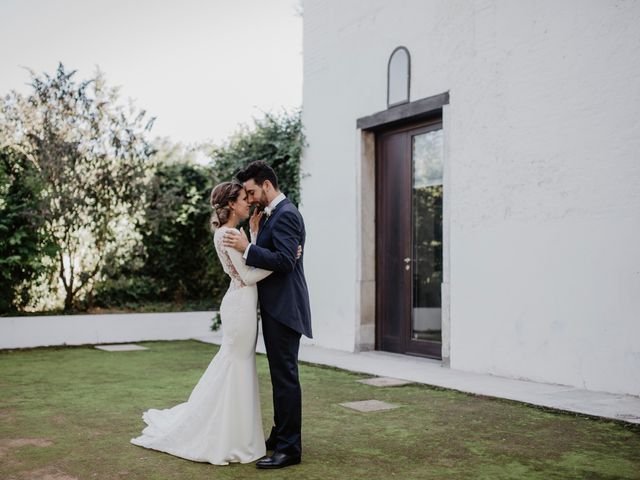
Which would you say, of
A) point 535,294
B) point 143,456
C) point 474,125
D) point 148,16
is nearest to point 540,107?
point 474,125

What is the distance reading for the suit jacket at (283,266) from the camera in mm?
3605

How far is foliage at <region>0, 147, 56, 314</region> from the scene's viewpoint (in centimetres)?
862

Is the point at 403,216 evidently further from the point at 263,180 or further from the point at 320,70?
the point at 263,180

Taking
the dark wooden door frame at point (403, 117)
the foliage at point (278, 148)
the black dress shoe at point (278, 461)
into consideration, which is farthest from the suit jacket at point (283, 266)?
the foliage at point (278, 148)

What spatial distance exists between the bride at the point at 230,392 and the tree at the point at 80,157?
567cm

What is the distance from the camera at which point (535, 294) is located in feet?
20.2

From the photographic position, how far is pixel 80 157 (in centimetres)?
910

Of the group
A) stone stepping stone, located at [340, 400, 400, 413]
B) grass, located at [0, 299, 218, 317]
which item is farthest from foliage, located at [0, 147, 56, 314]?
stone stepping stone, located at [340, 400, 400, 413]

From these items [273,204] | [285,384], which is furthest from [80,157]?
[285,384]

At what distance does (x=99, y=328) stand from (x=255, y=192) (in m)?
6.13

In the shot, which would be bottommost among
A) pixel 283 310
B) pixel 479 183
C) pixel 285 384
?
Answer: pixel 285 384

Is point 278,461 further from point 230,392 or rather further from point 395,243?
point 395,243

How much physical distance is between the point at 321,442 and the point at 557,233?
3.12 meters

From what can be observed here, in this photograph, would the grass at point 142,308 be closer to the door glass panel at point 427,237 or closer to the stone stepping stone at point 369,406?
the door glass panel at point 427,237
